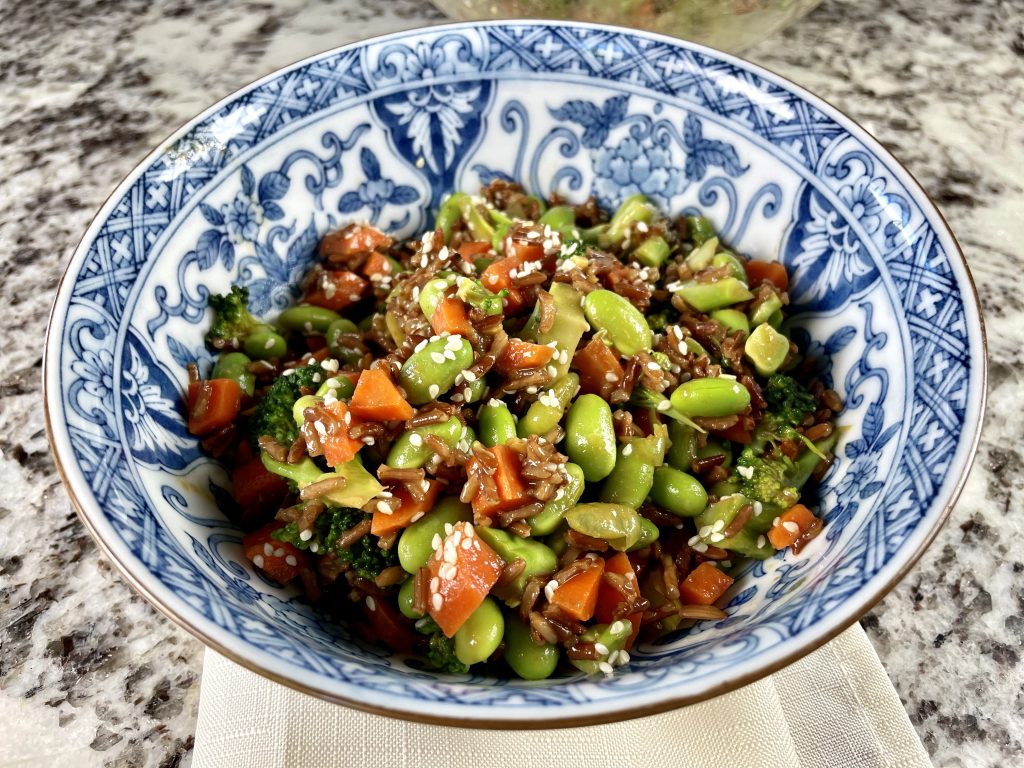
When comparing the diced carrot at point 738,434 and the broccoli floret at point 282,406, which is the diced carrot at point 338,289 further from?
the diced carrot at point 738,434

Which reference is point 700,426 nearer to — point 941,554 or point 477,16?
point 941,554

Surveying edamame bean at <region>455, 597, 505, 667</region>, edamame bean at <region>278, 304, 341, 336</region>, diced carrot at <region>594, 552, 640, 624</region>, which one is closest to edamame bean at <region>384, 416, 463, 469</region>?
edamame bean at <region>455, 597, 505, 667</region>

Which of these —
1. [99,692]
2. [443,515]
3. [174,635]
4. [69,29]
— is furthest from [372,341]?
[69,29]

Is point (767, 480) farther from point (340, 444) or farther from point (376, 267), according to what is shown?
point (376, 267)

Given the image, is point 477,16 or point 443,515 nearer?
point 443,515

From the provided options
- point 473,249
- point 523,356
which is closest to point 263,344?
point 473,249

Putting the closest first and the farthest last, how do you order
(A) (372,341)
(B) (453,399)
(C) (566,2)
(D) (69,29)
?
1. (B) (453,399)
2. (A) (372,341)
3. (C) (566,2)
4. (D) (69,29)

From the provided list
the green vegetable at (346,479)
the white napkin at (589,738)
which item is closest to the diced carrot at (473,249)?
the green vegetable at (346,479)
